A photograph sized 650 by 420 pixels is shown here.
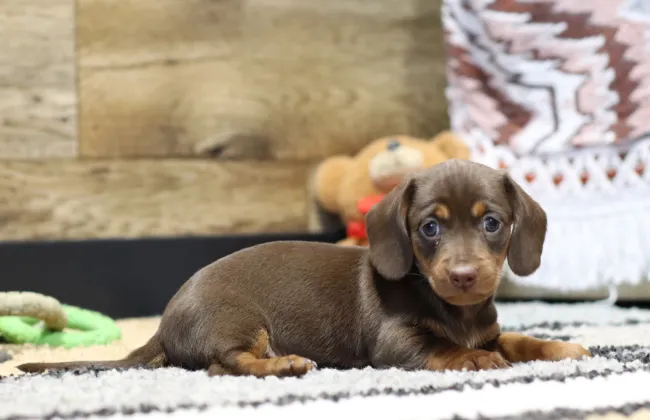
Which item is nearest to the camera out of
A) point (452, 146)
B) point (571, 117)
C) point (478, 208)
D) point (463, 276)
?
point (463, 276)

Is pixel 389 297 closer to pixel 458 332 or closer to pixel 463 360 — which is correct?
pixel 458 332

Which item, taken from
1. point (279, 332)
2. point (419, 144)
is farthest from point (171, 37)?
point (279, 332)

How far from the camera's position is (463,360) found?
1.65 m

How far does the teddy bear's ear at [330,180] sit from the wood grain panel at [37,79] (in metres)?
1.08

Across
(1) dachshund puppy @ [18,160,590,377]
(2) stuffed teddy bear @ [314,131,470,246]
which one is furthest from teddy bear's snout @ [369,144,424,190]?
(1) dachshund puppy @ [18,160,590,377]

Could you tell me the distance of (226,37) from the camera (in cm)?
343

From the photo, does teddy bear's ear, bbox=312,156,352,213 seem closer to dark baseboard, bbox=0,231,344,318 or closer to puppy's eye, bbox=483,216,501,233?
dark baseboard, bbox=0,231,344,318

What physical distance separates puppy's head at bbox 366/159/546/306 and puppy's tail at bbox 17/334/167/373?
603mm

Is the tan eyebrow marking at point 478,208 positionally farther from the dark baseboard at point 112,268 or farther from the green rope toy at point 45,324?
the dark baseboard at point 112,268

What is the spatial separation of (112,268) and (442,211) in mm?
1838

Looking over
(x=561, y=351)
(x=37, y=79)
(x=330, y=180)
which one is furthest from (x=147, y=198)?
(x=561, y=351)

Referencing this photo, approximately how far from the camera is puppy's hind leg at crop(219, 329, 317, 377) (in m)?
1.63

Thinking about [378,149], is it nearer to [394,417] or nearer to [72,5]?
[72,5]

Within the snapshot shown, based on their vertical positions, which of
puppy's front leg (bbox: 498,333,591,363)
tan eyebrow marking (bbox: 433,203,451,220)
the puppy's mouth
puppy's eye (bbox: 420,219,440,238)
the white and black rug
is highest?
tan eyebrow marking (bbox: 433,203,451,220)
